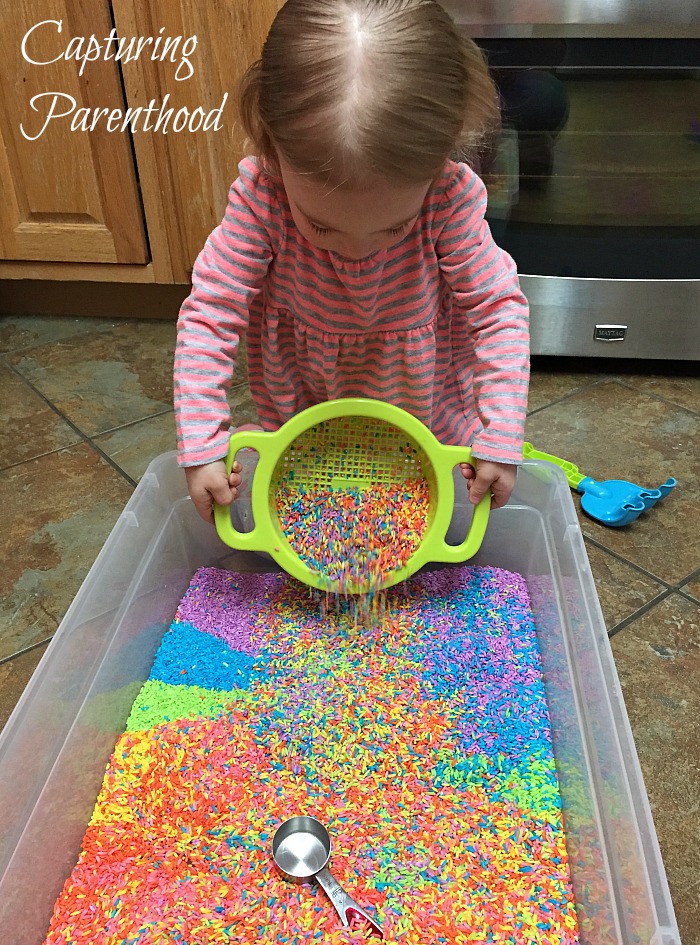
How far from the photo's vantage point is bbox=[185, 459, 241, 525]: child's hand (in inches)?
31.5

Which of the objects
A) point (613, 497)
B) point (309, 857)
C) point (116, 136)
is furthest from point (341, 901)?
point (116, 136)

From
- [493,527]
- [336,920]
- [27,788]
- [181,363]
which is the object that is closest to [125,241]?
[181,363]

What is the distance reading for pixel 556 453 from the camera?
1.25m

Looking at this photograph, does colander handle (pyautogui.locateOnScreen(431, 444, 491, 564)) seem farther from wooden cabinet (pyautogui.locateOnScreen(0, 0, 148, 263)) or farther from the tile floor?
wooden cabinet (pyautogui.locateOnScreen(0, 0, 148, 263))

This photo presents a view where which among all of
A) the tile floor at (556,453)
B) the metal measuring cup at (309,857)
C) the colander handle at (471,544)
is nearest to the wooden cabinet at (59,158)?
the tile floor at (556,453)

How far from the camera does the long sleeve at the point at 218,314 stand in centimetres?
80

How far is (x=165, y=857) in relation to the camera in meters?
0.69

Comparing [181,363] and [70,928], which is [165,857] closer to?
[70,928]

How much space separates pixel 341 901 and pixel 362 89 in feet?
2.05

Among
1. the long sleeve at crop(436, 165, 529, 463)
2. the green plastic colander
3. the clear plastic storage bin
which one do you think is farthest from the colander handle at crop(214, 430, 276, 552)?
the long sleeve at crop(436, 165, 529, 463)

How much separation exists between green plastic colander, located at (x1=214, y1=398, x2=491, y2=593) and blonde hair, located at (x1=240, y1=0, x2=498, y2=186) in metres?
0.25

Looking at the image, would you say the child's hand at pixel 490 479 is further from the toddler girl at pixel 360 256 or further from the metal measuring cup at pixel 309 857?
the metal measuring cup at pixel 309 857

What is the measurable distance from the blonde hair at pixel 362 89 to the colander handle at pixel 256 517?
0.92ft

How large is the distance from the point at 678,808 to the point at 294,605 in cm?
44
